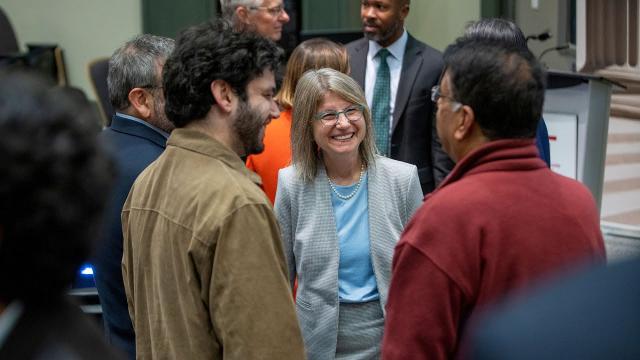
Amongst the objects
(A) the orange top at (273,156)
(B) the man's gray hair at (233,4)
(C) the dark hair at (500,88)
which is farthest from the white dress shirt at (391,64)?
(C) the dark hair at (500,88)

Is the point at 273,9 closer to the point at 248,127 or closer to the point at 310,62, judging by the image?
the point at 310,62

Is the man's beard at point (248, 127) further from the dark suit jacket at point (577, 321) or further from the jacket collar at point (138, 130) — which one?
the dark suit jacket at point (577, 321)

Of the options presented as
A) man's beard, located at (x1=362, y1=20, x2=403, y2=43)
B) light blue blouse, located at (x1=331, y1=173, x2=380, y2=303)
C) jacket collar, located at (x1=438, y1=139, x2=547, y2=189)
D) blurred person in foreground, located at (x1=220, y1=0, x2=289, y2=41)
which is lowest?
light blue blouse, located at (x1=331, y1=173, x2=380, y2=303)

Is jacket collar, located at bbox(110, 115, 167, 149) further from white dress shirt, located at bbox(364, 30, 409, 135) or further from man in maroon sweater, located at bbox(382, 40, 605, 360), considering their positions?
white dress shirt, located at bbox(364, 30, 409, 135)

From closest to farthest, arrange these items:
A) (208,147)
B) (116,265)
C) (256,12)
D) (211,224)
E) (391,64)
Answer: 1. (211,224)
2. (208,147)
3. (116,265)
4. (391,64)
5. (256,12)

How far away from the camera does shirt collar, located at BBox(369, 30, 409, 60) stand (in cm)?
468

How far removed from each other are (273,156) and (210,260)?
1380mm

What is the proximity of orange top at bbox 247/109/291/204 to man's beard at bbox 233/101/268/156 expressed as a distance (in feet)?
3.61

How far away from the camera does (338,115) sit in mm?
3180

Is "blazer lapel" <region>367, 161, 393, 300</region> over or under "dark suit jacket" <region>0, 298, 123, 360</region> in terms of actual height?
under

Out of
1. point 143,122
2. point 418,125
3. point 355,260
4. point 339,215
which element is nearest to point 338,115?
point 339,215

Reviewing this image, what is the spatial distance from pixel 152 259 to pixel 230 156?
307mm

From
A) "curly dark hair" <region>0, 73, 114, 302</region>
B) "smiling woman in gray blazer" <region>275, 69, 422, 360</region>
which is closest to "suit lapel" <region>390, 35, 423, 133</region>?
"smiling woman in gray blazer" <region>275, 69, 422, 360</region>

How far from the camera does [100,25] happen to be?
786 cm
